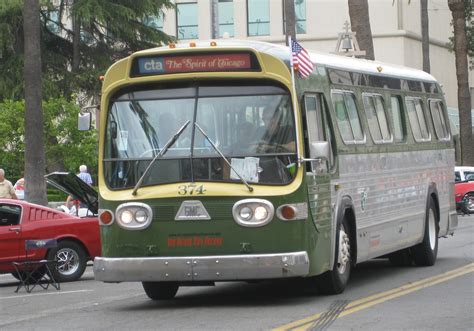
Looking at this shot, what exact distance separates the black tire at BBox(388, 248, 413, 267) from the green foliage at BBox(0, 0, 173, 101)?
26751mm

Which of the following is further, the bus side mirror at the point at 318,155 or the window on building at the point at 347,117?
the window on building at the point at 347,117

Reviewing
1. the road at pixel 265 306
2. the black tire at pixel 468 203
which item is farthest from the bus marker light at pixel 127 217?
the black tire at pixel 468 203

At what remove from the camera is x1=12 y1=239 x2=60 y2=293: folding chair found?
18.0 meters

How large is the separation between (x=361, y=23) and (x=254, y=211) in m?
20.6

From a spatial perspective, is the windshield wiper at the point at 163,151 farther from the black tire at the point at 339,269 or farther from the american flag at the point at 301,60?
the black tire at the point at 339,269

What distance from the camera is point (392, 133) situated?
1730cm

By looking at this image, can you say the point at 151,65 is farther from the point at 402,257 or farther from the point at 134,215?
the point at 402,257

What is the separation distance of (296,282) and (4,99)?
95.9 ft

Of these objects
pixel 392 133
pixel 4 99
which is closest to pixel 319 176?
pixel 392 133

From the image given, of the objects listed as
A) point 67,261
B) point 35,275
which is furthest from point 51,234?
point 35,275

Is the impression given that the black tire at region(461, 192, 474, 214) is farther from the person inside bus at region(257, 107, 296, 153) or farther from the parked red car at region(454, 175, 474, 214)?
the person inside bus at region(257, 107, 296, 153)

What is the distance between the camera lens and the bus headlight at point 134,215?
13453 mm

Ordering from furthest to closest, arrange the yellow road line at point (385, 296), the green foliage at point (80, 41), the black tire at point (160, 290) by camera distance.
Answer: the green foliage at point (80, 41) < the black tire at point (160, 290) < the yellow road line at point (385, 296)

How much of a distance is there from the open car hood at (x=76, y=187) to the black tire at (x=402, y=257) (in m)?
4.83
